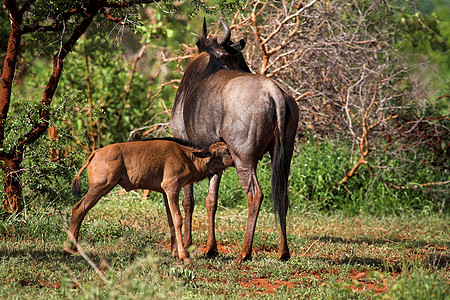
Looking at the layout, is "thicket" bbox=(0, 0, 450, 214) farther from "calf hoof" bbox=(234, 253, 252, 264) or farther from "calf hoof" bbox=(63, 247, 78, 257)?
"calf hoof" bbox=(234, 253, 252, 264)

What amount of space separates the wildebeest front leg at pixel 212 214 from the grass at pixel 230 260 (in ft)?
0.48

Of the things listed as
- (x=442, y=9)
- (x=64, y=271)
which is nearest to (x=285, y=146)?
(x=64, y=271)

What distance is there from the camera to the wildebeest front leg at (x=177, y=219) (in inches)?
212

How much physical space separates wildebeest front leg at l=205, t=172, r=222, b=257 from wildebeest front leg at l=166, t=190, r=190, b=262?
0.65 m

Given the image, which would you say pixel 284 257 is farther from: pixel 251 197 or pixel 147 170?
pixel 147 170

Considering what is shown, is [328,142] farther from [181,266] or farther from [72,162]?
[181,266]

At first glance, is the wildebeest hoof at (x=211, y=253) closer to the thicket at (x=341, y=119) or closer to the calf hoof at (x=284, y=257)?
the calf hoof at (x=284, y=257)

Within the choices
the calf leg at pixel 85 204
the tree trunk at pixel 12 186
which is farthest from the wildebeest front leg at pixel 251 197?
the tree trunk at pixel 12 186

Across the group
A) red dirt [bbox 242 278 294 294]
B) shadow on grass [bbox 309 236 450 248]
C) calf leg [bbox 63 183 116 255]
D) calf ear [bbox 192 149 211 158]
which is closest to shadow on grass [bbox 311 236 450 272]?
shadow on grass [bbox 309 236 450 248]

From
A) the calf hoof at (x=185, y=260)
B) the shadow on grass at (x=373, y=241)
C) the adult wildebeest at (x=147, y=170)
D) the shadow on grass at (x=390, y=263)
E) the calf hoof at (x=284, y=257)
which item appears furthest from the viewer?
the shadow on grass at (x=373, y=241)

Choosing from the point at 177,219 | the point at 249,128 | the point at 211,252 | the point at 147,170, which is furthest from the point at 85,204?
the point at 249,128

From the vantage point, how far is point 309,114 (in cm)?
1005

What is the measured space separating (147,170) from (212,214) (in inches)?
49.1

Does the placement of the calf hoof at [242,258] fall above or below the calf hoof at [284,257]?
above
